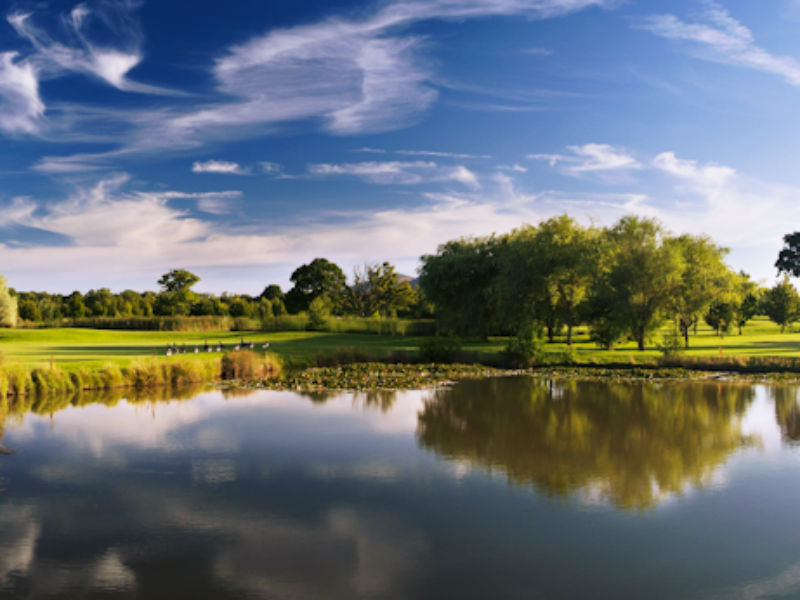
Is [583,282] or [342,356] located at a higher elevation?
[583,282]

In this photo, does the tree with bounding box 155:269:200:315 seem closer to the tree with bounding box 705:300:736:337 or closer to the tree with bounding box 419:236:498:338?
the tree with bounding box 419:236:498:338

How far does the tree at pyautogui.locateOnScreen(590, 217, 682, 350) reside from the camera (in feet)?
108

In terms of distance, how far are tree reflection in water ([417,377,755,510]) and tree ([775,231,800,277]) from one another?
3794 cm

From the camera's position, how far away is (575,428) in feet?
47.2

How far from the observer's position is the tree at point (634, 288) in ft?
108

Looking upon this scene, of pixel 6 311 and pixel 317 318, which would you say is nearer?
pixel 6 311

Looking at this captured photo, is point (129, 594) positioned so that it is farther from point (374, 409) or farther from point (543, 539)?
point (374, 409)

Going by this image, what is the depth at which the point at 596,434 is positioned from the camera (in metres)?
13.7

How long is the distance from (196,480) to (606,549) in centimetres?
649

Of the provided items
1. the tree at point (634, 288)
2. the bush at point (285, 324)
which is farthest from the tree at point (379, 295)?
the tree at point (634, 288)

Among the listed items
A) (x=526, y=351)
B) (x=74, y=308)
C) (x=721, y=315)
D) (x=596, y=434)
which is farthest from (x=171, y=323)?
(x=596, y=434)

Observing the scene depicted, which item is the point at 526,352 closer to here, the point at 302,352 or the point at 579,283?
the point at 579,283

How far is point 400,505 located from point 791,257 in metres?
55.8

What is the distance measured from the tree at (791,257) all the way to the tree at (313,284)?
46.5m
